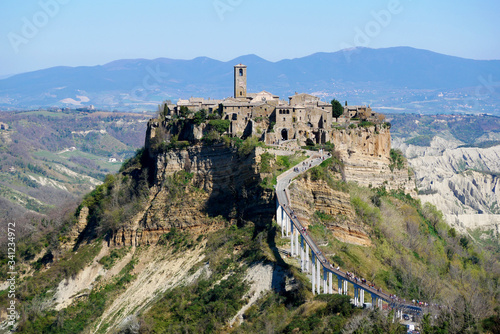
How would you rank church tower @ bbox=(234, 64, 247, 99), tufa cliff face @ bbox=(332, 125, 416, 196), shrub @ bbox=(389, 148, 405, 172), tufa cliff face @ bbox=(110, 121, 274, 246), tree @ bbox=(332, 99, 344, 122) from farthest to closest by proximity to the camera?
church tower @ bbox=(234, 64, 247, 99), shrub @ bbox=(389, 148, 405, 172), tree @ bbox=(332, 99, 344, 122), tufa cliff face @ bbox=(332, 125, 416, 196), tufa cliff face @ bbox=(110, 121, 274, 246)

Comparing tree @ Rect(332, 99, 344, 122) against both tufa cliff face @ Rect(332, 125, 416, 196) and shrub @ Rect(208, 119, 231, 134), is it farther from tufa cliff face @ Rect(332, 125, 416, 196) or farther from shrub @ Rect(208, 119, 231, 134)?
shrub @ Rect(208, 119, 231, 134)

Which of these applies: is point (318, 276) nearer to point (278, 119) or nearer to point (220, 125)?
point (278, 119)

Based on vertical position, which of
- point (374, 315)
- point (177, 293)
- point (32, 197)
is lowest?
point (32, 197)

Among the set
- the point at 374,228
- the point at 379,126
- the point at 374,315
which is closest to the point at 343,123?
the point at 379,126

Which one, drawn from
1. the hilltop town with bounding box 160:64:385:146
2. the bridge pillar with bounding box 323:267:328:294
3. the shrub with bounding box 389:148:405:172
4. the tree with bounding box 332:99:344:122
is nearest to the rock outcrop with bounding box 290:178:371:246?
the hilltop town with bounding box 160:64:385:146

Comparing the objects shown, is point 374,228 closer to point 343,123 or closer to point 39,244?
point 343,123

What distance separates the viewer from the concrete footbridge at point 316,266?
1436 inches

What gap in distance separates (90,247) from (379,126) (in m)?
27.5

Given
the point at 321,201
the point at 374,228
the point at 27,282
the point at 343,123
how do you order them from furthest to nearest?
the point at 343,123, the point at 27,282, the point at 374,228, the point at 321,201

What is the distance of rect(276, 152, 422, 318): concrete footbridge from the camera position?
36469 millimetres

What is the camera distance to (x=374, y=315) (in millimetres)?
34156

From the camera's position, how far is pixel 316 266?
136ft

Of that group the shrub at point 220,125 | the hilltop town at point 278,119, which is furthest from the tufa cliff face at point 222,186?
the hilltop town at point 278,119

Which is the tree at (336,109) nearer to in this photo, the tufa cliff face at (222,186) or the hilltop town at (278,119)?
the hilltop town at (278,119)
